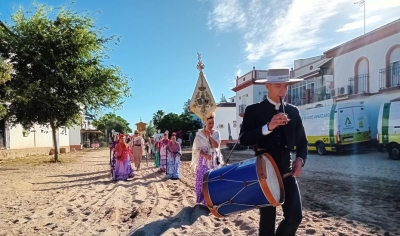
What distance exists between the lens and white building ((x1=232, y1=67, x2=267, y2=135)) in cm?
3812

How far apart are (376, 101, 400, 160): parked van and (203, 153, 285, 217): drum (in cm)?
1314

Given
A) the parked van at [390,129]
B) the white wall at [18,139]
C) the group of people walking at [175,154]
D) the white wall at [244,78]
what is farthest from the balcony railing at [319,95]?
the white wall at [18,139]

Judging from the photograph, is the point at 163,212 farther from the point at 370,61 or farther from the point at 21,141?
the point at 21,141

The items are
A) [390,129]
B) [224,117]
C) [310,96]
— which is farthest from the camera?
[224,117]

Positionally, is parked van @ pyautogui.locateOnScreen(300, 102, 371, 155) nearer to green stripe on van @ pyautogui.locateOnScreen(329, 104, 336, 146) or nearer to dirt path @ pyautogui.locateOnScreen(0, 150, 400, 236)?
green stripe on van @ pyautogui.locateOnScreen(329, 104, 336, 146)

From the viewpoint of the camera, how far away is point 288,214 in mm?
2900

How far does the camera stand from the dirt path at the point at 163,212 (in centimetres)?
489

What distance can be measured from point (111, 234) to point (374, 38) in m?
20.4

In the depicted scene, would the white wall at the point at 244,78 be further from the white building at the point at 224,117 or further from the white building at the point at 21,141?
the white building at the point at 21,141

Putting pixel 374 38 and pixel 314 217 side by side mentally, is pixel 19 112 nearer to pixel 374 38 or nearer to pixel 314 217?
pixel 314 217

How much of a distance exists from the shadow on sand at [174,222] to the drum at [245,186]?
1915 millimetres

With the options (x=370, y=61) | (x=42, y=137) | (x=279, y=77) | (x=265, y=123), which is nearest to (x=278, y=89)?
(x=279, y=77)

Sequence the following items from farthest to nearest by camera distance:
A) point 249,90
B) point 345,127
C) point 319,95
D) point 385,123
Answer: point 249,90
point 319,95
point 345,127
point 385,123

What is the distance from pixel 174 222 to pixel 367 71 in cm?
1989
